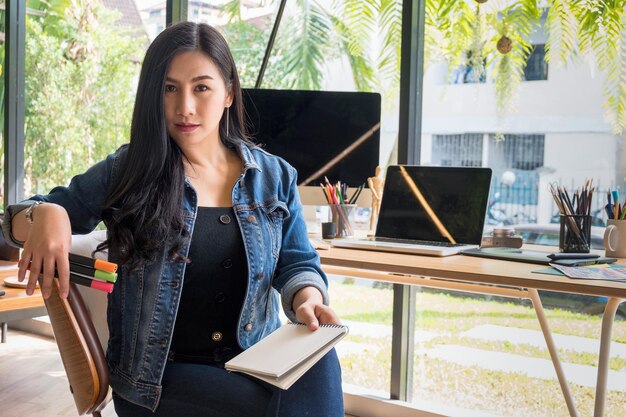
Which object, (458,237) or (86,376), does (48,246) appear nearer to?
(86,376)

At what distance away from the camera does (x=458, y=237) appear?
7.45 feet

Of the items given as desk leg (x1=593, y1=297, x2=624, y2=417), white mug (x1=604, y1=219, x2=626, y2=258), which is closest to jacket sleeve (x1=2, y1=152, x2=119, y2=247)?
desk leg (x1=593, y1=297, x2=624, y2=417)

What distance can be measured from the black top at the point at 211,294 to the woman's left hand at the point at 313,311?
0.14 metres

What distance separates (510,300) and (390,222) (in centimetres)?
63

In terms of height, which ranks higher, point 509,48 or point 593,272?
→ point 509,48

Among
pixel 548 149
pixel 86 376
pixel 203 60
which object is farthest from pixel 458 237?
pixel 86 376

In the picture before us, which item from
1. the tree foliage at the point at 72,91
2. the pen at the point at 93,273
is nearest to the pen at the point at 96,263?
the pen at the point at 93,273

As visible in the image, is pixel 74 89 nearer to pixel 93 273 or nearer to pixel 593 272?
pixel 93 273

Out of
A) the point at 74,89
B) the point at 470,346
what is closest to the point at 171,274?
the point at 470,346

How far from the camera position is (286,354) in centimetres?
118

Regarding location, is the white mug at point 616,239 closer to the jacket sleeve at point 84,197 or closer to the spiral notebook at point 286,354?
the spiral notebook at point 286,354

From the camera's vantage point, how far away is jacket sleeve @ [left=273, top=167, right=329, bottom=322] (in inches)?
59.9

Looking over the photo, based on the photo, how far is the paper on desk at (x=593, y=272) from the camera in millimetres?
1657

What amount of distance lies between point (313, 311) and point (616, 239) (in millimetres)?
1091
